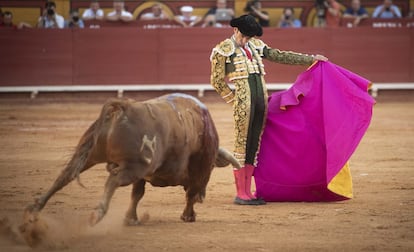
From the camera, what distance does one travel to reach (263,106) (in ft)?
20.0

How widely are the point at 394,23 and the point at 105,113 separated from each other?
35.7ft

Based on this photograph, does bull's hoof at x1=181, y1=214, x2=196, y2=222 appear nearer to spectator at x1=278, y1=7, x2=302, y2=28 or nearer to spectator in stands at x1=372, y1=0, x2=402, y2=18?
spectator at x1=278, y1=7, x2=302, y2=28

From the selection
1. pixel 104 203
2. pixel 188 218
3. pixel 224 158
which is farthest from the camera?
pixel 224 158

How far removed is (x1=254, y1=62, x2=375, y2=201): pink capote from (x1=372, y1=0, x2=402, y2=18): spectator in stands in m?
8.69

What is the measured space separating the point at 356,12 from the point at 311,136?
8.87m

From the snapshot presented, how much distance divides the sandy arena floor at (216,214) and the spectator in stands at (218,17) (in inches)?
201

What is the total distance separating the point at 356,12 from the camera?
1482cm

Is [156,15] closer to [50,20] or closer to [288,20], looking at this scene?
[50,20]

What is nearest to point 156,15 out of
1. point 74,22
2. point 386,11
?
point 74,22

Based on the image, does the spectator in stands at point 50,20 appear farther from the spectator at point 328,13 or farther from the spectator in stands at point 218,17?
the spectator at point 328,13

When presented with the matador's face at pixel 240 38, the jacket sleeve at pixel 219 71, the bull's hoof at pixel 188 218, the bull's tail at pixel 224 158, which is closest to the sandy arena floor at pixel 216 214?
the bull's hoof at pixel 188 218

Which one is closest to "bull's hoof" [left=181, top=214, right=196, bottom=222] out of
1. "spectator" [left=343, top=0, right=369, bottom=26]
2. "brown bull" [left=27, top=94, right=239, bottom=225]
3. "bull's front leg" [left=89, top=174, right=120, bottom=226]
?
"brown bull" [left=27, top=94, right=239, bottom=225]

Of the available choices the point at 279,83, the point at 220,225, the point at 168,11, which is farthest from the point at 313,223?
the point at 168,11

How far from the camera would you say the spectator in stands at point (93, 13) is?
46.9ft
